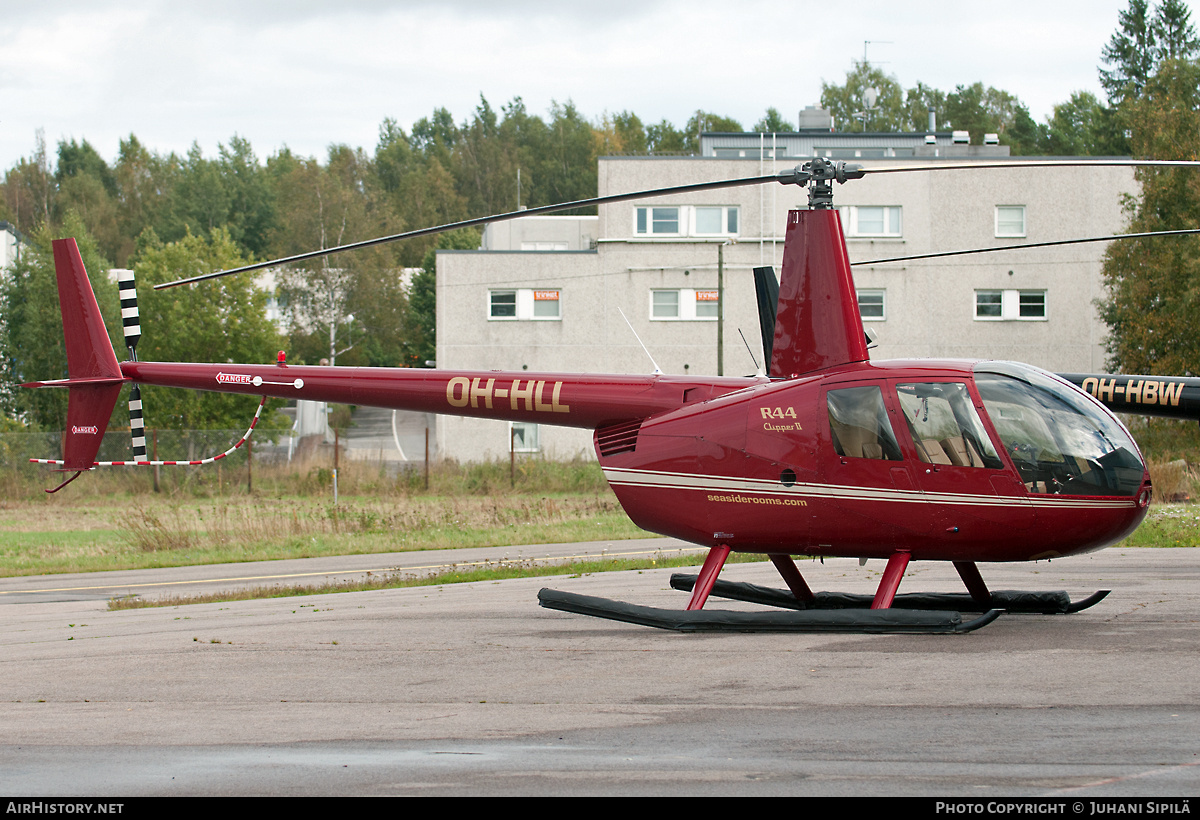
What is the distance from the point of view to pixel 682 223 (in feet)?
143

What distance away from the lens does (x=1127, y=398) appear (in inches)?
518

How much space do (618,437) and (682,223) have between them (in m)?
33.4

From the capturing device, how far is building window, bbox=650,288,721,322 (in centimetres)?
4331

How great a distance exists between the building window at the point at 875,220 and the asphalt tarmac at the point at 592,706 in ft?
106

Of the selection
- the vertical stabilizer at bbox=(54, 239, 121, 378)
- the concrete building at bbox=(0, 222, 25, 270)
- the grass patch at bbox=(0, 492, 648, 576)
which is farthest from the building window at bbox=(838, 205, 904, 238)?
the concrete building at bbox=(0, 222, 25, 270)

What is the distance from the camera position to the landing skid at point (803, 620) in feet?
30.0

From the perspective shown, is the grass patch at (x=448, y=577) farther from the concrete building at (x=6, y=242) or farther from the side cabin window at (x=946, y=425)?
the concrete building at (x=6, y=242)

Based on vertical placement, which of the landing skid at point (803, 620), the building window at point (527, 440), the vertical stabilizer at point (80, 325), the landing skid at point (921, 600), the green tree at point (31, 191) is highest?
the green tree at point (31, 191)

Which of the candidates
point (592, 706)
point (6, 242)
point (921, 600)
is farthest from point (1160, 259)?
point (6, 242)

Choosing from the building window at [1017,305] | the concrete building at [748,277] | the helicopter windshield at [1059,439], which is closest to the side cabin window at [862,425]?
the helicopter windshield at [1059,439]

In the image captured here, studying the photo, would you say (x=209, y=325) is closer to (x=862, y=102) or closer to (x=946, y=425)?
(x=946, y=425)

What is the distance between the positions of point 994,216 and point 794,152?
8.86 meters

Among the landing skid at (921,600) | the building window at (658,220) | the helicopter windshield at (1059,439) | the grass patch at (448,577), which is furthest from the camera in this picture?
the building window at (658,220)

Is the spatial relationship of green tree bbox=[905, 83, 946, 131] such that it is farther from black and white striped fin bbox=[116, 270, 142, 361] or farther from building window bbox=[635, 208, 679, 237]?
black and white striped fin bbox=[116, 270, 142, 361]
